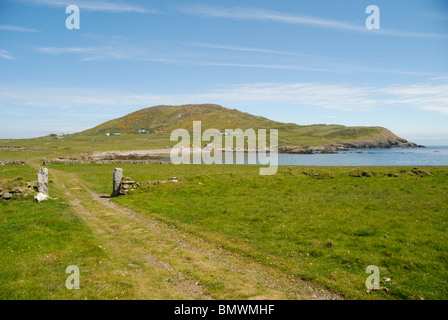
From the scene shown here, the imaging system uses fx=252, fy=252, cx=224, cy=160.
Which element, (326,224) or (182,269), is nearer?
(182,269)

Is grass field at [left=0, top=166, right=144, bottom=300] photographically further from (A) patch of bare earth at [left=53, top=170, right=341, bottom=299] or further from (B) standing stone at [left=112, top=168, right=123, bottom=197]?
(B) standing stone at [left=112, top=168, right=123, bottom=197]

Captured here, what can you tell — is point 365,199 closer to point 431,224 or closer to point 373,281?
point 431,224

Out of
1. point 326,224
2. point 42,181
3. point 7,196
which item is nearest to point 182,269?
point 326,224

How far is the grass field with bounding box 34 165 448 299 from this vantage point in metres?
13.5

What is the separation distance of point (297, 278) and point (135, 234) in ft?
42.4

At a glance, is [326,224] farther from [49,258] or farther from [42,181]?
[42,181]

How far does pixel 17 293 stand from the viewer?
1104cm

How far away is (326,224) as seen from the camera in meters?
20.5

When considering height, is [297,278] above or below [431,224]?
below

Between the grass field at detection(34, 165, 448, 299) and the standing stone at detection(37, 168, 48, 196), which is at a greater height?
the standing stone at detection(37, 168, 48, 196)

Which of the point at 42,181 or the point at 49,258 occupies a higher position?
the point at 42,181

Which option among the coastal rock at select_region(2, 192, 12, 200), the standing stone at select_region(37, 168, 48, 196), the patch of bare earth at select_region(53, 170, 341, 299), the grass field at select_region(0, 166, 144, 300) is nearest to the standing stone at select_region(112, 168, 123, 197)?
the standing stone at select_region(37, 168, 48, 196)

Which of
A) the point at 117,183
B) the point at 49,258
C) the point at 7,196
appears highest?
the point at 117,183

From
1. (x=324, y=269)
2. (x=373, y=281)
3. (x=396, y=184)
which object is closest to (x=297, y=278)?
(x=324, y=269)
